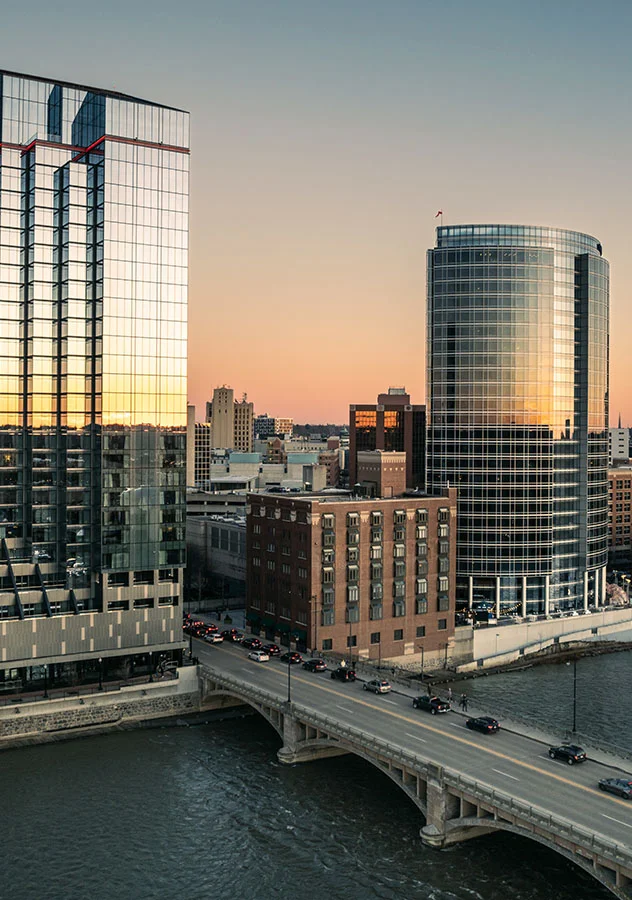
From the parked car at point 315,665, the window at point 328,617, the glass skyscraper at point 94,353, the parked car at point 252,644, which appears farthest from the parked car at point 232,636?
the parked car at point 315,665

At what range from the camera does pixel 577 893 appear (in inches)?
2653

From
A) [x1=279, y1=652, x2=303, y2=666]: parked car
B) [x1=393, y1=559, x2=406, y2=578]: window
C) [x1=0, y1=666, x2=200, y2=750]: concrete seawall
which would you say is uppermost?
[x1=393, y1=559, x2=406, y2=578]: window

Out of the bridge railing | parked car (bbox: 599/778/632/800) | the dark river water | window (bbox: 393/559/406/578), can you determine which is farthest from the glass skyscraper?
parked car (bbox: 599/778/632/800)

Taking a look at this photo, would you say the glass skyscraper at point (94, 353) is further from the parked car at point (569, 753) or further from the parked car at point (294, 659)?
the parked car at point (569, 753)

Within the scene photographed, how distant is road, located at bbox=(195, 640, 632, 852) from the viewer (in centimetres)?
6750

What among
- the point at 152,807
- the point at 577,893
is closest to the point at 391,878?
the point at 577,893

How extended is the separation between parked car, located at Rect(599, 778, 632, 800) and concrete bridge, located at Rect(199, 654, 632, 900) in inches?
41.8

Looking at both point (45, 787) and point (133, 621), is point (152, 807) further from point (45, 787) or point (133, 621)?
point (133, 621)

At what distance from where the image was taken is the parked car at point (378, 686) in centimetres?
10031

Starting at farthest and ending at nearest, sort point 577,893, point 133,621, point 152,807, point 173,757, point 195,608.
A: point 195,608, point 133,621, point 173,757, point 152,807, point 577,893

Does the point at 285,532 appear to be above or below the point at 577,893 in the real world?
above

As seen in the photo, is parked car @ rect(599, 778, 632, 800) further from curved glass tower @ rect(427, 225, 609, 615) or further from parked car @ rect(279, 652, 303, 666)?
curved glass tower @ rect(427, 225, 609, 615)

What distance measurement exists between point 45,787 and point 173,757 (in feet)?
44.9

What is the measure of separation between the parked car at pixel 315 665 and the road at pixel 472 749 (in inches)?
35.5
